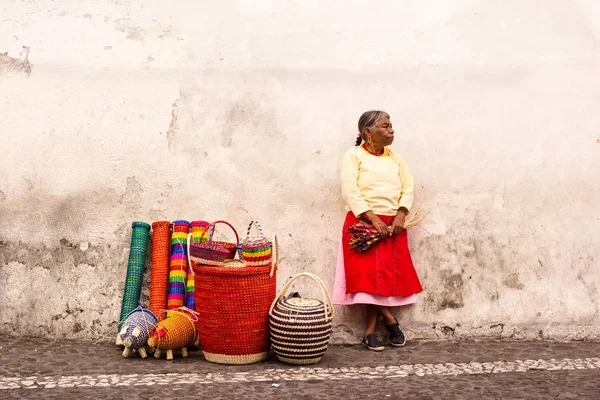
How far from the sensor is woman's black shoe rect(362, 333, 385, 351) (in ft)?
16.4

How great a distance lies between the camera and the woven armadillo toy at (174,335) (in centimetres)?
454

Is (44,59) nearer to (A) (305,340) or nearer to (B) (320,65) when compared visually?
(B) (320,65)

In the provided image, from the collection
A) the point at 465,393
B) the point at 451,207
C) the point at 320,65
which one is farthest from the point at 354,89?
the point at 465,393

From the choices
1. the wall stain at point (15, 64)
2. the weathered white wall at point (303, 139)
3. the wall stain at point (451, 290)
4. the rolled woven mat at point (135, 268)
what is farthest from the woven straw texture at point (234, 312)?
the wall stain at point (15, 64)

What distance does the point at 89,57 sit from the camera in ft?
17.2

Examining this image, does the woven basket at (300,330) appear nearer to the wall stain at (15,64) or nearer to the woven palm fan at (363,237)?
the woven palm fan at (363,237)

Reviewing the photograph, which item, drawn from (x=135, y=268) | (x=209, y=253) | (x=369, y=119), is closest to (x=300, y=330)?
(x=209, y=253)

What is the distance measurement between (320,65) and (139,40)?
1296 millimetres

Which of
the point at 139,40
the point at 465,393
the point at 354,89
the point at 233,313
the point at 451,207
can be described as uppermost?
the point at 139,40

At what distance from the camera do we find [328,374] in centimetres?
430

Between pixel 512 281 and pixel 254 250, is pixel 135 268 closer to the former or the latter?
pixel 254 250

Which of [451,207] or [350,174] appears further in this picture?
[451,207]

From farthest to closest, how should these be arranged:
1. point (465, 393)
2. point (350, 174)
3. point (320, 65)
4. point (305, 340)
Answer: point (320, 65) < point (350, 174) < point (305, 340) < point (465, 393)

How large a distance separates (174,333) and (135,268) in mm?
642
